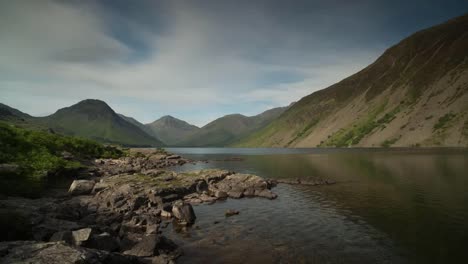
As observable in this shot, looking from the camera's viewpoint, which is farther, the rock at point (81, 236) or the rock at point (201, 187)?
the rock at point (201, 187)

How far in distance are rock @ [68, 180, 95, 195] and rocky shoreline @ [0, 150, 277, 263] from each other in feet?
0.05

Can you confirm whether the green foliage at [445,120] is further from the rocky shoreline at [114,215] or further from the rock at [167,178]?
the rock at [167,178]

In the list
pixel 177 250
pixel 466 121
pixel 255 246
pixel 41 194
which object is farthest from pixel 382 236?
pixel 466 121

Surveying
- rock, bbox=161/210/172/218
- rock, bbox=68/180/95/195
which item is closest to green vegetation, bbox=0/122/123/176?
rock, bbox=68/180/95/195

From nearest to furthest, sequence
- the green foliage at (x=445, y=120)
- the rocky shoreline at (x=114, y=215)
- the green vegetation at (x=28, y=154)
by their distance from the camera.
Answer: the rocky shoreline at (x=114, y=215)
the green vegetation at (x=28, y=154)
the green foliage at (x=445, y=120)

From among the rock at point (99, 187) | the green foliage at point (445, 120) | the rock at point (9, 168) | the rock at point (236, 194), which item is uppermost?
the green foliage at point (445, 120)

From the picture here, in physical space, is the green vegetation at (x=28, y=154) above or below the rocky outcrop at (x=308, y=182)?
above

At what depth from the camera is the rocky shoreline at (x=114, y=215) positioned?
54.0 ft

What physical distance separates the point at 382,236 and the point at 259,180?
3381 cm

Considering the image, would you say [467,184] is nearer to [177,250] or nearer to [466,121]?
[177,250]

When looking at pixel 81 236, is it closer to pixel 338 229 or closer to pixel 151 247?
pixel 151 247

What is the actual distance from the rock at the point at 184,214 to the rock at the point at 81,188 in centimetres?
2149

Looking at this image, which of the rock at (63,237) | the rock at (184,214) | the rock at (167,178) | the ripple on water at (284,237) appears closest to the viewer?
the rock at (63,237)

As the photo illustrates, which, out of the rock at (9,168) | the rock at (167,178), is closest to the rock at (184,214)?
Result: the rock at (167,178)
